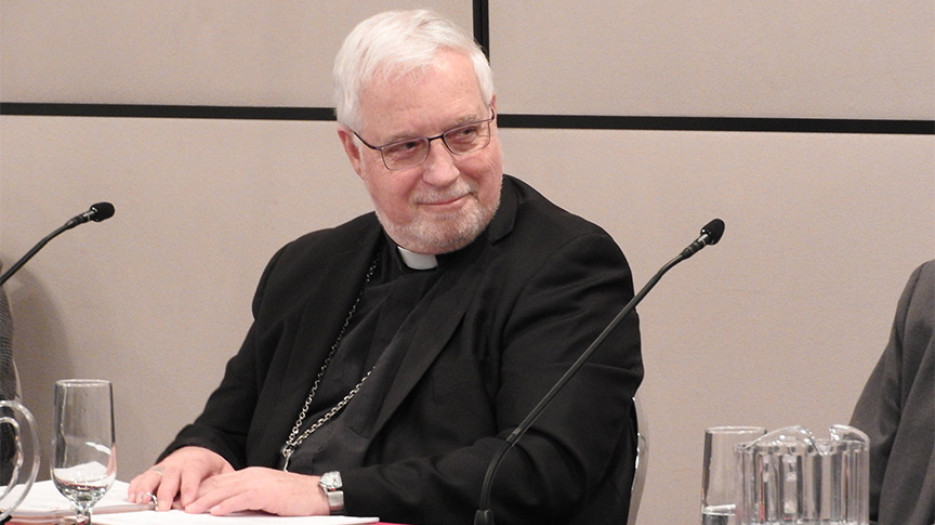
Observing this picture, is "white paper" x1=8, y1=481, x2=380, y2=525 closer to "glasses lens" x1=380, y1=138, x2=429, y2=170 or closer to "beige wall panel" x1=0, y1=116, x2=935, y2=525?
"glasses lens" x1=380, y1=138, x2=429, y2=170

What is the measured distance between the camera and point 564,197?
336cm

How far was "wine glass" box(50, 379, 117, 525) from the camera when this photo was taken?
172cm

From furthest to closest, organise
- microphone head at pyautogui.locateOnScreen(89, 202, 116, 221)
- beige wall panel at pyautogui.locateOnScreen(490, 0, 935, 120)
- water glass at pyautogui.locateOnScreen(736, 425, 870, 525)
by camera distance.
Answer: beige wall panel at pyautogui.locateOnScreen(490, 0, 935, 120), microphone head at pyautogui.locateOnScreen(89, 202, 116, 221), water glass at pyautogui.locateOnScreen(736, 425, 870, 525)

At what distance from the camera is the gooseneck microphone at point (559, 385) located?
1.60m

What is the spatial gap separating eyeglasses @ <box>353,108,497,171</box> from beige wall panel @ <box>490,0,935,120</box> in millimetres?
1037

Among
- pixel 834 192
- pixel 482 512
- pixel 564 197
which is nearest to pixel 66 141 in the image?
pixel 564 197

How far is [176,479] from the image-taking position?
207 cm

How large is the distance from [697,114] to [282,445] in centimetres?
144

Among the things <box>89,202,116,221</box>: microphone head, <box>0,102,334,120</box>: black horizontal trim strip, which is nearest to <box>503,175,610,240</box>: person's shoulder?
<box>89,202,116,221</box>: microphone head

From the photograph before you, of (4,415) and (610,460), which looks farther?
(610,460)

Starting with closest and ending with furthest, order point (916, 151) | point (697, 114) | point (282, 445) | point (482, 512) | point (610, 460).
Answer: point (482, 512)
point (610, 460)
point (282, 445)
point (916, 151)
point (697, 114)

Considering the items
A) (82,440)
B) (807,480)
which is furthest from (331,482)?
(807,480)

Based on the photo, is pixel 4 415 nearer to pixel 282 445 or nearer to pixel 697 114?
pixel 282 445

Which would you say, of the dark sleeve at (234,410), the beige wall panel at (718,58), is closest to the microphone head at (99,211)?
the dark sleeve at (234,410)
